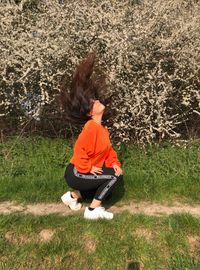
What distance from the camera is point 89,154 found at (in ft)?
16.2

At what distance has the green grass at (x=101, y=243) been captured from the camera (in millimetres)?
4246

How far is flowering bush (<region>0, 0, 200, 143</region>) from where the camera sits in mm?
5977

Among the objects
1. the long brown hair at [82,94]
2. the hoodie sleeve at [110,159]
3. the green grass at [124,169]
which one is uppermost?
the long brown hair at [82,94]

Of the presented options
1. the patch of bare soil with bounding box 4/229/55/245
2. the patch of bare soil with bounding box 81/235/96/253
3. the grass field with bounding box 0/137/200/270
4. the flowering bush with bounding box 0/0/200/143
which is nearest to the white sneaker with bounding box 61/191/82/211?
the grass field with bounding box 0/137/200/270

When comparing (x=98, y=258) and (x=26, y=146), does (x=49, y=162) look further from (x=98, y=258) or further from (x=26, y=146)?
(x=98, y=258)

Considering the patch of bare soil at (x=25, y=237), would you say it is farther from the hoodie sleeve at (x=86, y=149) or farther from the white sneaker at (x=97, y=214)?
the hoodie sleeve at (x=86, y=149)

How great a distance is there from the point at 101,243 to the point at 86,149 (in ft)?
3.13

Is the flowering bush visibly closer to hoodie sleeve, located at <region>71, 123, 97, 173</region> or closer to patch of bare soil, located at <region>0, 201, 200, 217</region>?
patch of bare soil, located at <region>0, 201, 200, 217</region>

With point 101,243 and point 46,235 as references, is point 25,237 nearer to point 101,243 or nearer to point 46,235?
point 46,235

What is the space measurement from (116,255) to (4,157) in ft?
8.23

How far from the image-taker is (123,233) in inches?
180

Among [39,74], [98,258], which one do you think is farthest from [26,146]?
[98,258]

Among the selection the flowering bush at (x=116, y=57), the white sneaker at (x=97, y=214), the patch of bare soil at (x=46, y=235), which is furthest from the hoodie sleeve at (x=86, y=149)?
the flowering bush at (x=116, y=57)

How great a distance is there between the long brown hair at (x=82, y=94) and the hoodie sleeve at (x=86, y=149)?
0.27 metres
